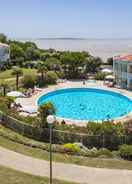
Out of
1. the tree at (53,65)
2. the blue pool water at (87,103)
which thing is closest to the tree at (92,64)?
the tree at (53,65)

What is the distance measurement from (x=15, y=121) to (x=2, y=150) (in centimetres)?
655

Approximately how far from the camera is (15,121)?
2653 cm

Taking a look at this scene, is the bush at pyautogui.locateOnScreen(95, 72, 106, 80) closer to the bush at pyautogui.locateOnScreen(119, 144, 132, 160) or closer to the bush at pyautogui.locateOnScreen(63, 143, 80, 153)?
the bush at pyautogui.locateOnScreen(63, 143, 80, 153)

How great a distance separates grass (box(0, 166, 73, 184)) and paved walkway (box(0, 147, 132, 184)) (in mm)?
464

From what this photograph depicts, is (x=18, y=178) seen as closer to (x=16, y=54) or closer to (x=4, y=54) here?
(x=4, y=54)

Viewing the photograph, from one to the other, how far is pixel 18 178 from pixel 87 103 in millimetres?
25795

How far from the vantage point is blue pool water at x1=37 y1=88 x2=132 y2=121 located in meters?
36.3

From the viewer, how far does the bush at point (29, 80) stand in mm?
46312

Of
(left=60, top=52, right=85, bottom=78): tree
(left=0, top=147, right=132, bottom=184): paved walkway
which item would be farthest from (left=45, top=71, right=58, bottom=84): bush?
(left=0, top=147, right=132, bottom=184): paved walkway

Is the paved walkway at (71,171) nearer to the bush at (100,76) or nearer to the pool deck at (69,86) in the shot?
the pool deck at (69,86)

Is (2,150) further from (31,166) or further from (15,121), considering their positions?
(15,121)

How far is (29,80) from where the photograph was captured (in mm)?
46438

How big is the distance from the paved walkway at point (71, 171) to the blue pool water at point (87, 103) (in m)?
16.8

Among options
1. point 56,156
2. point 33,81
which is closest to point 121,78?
point 33,81
